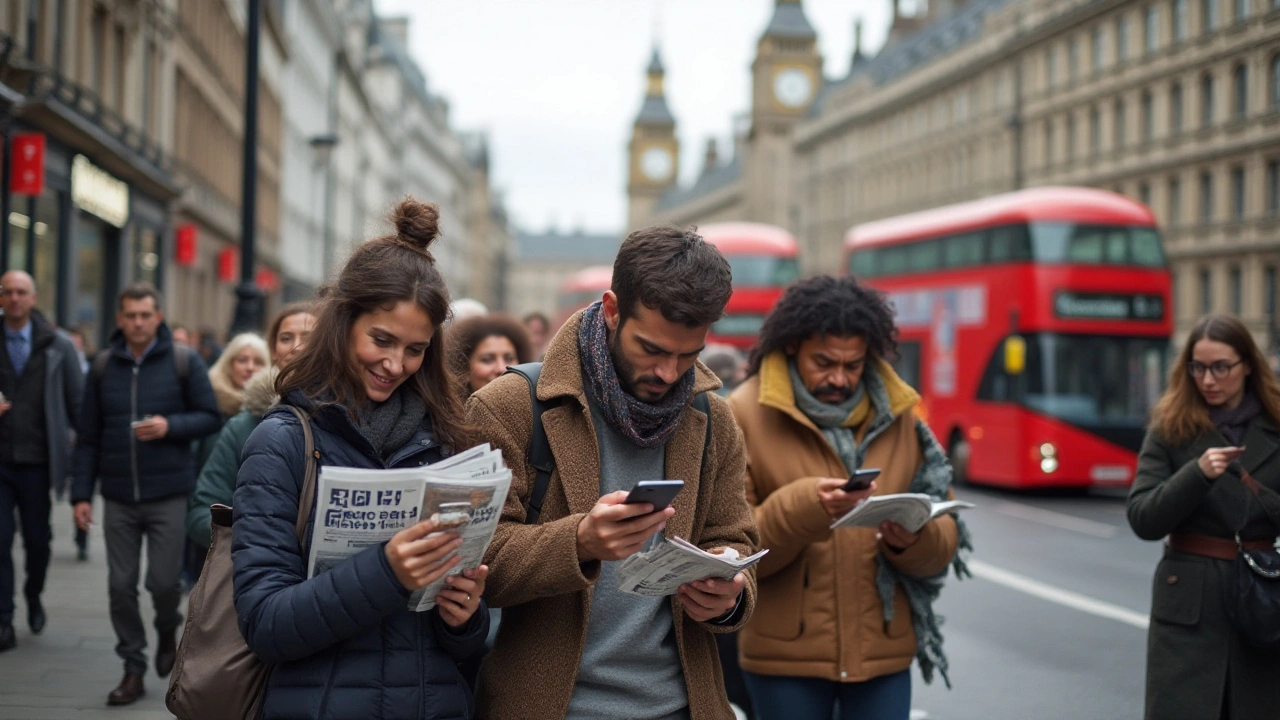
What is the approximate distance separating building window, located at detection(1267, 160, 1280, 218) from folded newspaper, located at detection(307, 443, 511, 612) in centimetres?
2945

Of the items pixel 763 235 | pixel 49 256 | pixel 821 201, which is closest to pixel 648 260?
pixel 49 256

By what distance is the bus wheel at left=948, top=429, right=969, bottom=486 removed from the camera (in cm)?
2367

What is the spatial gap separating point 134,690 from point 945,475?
421cm

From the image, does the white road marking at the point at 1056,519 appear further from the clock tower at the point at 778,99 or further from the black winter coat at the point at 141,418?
the clock tower at the point at 778,99

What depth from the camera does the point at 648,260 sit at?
3.13 meters

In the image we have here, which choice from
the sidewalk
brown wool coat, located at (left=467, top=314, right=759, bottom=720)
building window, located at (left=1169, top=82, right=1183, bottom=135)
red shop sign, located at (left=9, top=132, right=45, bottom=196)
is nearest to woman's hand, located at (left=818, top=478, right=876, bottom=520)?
brown wool coat, located at (left=467, top=314, right=759, bottom=720)

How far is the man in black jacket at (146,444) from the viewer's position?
7.52 meters

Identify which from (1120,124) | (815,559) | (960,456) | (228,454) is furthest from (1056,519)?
(1120,124)

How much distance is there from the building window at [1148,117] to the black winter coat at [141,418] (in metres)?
44.1

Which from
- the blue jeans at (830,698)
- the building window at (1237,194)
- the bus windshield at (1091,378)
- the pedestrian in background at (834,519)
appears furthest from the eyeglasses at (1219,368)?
the building window at (1237,194)

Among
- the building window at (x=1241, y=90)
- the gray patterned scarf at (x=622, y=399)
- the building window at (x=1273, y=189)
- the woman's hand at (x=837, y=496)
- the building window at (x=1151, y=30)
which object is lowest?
the woman's hand at (x=837, y=496)

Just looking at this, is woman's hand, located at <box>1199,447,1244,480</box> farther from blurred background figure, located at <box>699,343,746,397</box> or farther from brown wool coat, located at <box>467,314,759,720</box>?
blurred background figure, located at <box>699,343,746,397</box>

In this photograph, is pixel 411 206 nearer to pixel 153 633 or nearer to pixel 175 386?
pixel 175 386

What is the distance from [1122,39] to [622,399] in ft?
165
